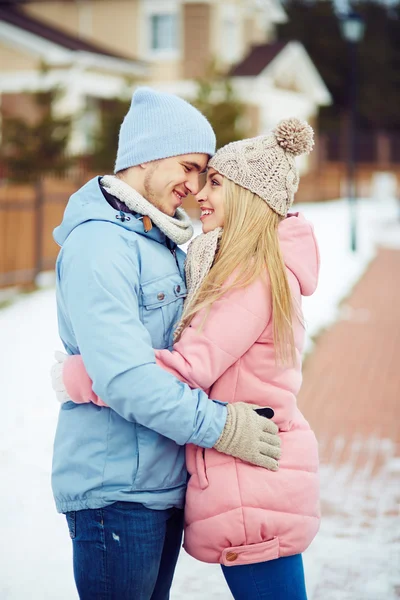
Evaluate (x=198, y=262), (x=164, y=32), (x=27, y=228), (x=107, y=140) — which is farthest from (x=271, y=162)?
(x=164, y=32)

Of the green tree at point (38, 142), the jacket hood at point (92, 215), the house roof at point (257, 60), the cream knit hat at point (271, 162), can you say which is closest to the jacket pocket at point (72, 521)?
the jacket hood at point (92, 215)

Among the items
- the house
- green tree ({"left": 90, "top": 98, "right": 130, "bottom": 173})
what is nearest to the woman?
green tree ({"left": 90, "top": 98, "right": 130, "bottom": 173})

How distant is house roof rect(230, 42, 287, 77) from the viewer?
30.0 m

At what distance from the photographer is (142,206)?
92.0 inches

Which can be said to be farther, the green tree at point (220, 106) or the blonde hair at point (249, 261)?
the green tree at point (220, 106)

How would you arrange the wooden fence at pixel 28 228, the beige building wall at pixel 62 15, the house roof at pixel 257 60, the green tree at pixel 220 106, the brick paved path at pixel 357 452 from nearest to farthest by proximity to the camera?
1. the brick paved path at pixel 357 452
2. the wooden fence at pixel 28 228
3. the green tree at pixel 220 106
4. the beige building wall at pixel 62 15
5. the house roof at pixel 257 60

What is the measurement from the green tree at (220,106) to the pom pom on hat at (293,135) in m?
15.9

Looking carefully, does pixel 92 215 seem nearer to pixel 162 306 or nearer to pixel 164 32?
pixel 162 306

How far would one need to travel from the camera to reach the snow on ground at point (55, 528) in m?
3.96

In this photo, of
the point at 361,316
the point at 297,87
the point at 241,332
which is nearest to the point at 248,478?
the point at 241,332

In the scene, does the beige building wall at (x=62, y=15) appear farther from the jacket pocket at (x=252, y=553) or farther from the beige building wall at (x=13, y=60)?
the jacket pocket at (x=252, y=553)

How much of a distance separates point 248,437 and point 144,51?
2679 cm

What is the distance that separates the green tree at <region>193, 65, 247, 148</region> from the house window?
7538mm

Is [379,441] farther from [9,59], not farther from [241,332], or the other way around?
[9,59]
